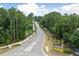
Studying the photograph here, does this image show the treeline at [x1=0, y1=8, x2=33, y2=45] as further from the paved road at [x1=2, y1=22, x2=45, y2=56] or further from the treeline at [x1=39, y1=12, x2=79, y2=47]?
the treeline at [x1=39, y1=12, x2=79, y2=47]

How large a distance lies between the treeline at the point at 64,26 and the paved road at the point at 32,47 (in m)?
0.12

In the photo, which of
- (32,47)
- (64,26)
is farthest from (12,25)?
(64,26)

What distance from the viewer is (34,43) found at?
7.00 m

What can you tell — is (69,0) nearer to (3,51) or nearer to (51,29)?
(51,29)

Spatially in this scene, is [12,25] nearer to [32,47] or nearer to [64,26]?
[32,47]

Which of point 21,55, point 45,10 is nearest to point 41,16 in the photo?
point 45,10

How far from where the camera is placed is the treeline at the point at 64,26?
22.6 ft

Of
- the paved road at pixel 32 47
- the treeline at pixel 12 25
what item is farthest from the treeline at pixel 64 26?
the treeline at pixel 12 25

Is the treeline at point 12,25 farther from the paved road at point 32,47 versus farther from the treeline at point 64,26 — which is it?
the treeline at point 64,26

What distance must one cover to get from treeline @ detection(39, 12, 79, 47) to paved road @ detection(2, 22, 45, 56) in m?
0.12

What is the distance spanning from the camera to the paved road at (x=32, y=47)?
6.88 meters

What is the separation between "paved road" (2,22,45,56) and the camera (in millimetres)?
6883

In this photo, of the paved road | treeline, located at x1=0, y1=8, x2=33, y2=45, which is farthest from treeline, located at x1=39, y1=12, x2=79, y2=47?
treeline, located at x1=0, y1=8, x2=33, y2=45

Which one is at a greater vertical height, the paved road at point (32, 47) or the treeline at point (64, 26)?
the treeline at point (64, 26)
